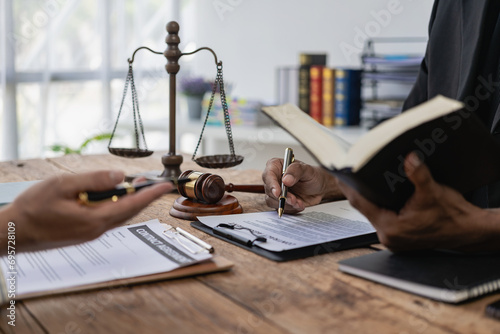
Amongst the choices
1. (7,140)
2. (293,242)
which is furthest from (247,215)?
(7,140)

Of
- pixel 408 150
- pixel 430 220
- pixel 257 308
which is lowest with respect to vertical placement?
pixel 257 308

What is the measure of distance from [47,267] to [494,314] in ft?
2.13

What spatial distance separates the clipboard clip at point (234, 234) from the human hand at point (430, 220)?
236 millimetres

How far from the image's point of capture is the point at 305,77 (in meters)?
3.18

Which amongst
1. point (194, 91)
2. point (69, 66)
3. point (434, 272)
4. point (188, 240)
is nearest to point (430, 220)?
point (434, 272)

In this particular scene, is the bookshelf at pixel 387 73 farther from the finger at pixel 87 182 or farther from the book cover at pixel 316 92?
the finger at pixel 87 182

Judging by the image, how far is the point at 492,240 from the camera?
0.93 meters

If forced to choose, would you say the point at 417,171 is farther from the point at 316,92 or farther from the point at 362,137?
the point at 316,92

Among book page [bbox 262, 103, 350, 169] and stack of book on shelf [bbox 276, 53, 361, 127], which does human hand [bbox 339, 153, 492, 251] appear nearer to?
book page [bbox 262, 103, 350, 169]

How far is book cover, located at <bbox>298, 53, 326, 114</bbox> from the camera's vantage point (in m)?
3.18

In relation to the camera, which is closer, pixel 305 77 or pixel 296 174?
pixel 296 174

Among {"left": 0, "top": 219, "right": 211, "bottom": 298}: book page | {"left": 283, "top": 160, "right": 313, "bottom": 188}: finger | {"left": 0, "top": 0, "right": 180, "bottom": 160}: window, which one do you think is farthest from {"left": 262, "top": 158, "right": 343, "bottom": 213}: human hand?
{"left": 0, "top": 0, "right": 180, "bottom": 160}: window

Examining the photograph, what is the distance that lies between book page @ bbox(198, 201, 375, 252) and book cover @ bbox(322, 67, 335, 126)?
5.95 ft

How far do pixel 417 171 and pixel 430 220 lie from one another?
0.10m
